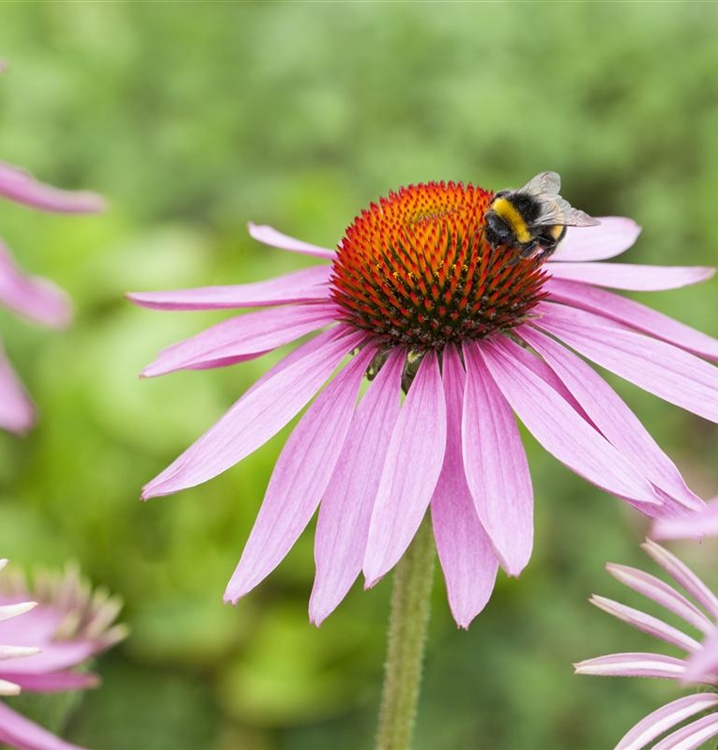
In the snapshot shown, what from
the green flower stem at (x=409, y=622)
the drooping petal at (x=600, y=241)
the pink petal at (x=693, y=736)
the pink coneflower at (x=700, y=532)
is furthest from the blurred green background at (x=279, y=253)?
the pink coneflower at (x=700, y=532)

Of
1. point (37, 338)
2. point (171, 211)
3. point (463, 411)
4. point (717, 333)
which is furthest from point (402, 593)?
point (171, 211)

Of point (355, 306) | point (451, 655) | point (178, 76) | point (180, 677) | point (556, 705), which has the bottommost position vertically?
point (180, 677)

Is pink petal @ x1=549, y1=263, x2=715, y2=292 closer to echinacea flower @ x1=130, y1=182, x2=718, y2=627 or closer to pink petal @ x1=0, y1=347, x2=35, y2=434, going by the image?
echinacea flower @ x1=130, y1=182, x2=718, y2=627

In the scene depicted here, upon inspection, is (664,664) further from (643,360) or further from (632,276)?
(632,276)

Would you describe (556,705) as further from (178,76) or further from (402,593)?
(178,76)

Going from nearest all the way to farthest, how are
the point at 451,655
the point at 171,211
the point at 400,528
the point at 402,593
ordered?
the point at 400,528 → the point at 402,593 → the point at 451,655 → the point at 171,211

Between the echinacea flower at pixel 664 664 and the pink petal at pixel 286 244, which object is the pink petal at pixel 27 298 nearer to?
the pink petal at pixel 286 244
